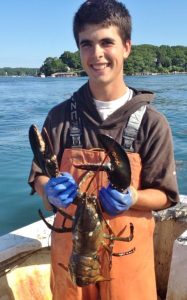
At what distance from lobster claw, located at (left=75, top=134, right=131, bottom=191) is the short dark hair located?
937mm

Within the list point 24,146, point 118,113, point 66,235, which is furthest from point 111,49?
point 24,146

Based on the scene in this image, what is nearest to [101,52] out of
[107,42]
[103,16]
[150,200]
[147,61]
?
[107,42]

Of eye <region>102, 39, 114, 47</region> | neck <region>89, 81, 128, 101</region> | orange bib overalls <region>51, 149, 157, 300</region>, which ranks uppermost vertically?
eye <region>102, 39, 114, 47</region>

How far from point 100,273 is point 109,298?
28 centimetres

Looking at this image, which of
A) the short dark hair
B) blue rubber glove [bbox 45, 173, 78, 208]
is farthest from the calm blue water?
the short dark hair

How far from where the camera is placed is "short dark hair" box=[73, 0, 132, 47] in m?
2.96

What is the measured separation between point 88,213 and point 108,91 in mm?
1011

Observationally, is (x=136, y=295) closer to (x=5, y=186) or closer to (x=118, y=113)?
(x=118, y=113)

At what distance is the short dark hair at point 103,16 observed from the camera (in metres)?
2.96

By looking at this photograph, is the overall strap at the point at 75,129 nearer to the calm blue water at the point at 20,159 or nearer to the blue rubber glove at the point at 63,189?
the blue rubber glove at the point at 63,189

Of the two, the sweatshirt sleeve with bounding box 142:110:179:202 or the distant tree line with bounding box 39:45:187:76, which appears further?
the distant tree line with bounding box 39:45:187:76

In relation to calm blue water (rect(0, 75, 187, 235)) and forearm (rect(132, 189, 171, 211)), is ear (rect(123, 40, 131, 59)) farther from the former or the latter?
calm blue water (rect(0, 75, 187, 235))

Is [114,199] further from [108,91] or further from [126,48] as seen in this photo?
[126,48]

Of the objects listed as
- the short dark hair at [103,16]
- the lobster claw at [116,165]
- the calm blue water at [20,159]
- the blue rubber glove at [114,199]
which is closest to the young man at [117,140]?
the short dark hair at [103,16]
